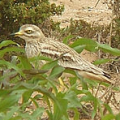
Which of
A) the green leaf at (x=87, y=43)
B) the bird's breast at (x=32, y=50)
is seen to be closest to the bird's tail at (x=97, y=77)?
the bird's breast at (x=32, y=50)

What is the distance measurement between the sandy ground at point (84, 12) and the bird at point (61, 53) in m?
4.10

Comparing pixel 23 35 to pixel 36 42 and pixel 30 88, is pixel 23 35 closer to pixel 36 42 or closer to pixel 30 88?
pixel 36 42

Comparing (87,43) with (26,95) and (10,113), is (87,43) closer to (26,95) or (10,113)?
(26,95)

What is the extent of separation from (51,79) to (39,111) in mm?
267

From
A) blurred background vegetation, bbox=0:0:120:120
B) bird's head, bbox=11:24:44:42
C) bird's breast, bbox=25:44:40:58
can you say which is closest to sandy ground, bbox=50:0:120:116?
blurred background vegetation, bbox=0:0:120:120

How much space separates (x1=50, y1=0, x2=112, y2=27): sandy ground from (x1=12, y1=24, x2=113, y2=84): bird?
13.5 ft

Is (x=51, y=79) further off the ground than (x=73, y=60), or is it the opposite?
(x=51, y=79)

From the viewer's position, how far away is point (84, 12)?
11484 millimetres

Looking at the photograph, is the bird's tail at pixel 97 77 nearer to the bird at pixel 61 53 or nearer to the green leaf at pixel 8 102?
the bird at pixel 61 53

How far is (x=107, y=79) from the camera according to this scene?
5.53 meters

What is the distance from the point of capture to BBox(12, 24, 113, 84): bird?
5.59 metres

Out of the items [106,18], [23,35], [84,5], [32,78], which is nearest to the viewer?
[32,78]

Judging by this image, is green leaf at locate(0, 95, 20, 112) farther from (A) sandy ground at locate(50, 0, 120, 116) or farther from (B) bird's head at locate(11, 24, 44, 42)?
(A) sandy ground at locate(50, 0, 120, 116)

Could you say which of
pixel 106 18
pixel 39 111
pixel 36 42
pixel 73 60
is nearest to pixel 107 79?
pixel 73 60
